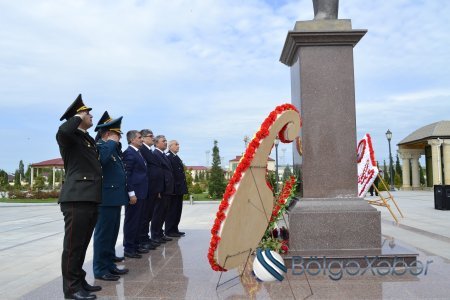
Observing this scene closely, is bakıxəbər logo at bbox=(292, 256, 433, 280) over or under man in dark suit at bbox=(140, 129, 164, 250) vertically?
under

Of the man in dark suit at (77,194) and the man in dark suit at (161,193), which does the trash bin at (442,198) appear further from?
the man in dark suit at (77,194)

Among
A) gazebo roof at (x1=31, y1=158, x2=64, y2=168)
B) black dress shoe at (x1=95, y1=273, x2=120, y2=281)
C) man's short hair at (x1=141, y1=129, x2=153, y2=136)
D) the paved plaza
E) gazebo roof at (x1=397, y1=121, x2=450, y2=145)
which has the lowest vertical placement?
the paved plaza

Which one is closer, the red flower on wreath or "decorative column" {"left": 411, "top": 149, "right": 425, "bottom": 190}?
the red flower on wreath

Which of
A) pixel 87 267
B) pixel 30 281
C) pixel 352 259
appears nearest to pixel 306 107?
pixel 352 259

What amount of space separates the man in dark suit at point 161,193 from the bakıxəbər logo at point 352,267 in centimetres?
297

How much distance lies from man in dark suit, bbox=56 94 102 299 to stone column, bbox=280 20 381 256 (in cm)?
229

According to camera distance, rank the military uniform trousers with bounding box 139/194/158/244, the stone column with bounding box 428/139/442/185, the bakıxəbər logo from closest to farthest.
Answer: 1. the bakıxəbər logo
2. the military uniform trousers with bounding box 139/194/158/244
3. the stone column with bounding box 428/139/442/185

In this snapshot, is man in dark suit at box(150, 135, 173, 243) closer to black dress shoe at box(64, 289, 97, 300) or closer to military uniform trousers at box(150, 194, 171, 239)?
military uniform trousers at box(150, 194, 171, 239)

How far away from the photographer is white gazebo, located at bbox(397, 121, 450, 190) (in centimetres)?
2761

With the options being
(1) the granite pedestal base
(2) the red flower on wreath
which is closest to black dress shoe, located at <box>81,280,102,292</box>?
(2) the red flower on wreath

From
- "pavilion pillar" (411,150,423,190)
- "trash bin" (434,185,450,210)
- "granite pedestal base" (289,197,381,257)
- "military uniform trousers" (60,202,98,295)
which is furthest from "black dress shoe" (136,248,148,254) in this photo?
"pavilion pillar" (411,150,423,190)

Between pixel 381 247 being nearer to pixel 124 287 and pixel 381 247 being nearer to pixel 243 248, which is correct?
pixel 243 248

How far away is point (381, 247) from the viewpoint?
4.91 meters

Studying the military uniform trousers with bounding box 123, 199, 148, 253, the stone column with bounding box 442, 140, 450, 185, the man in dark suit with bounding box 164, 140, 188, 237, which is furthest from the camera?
the stone column with bounding box 442, 140, 450, 185
